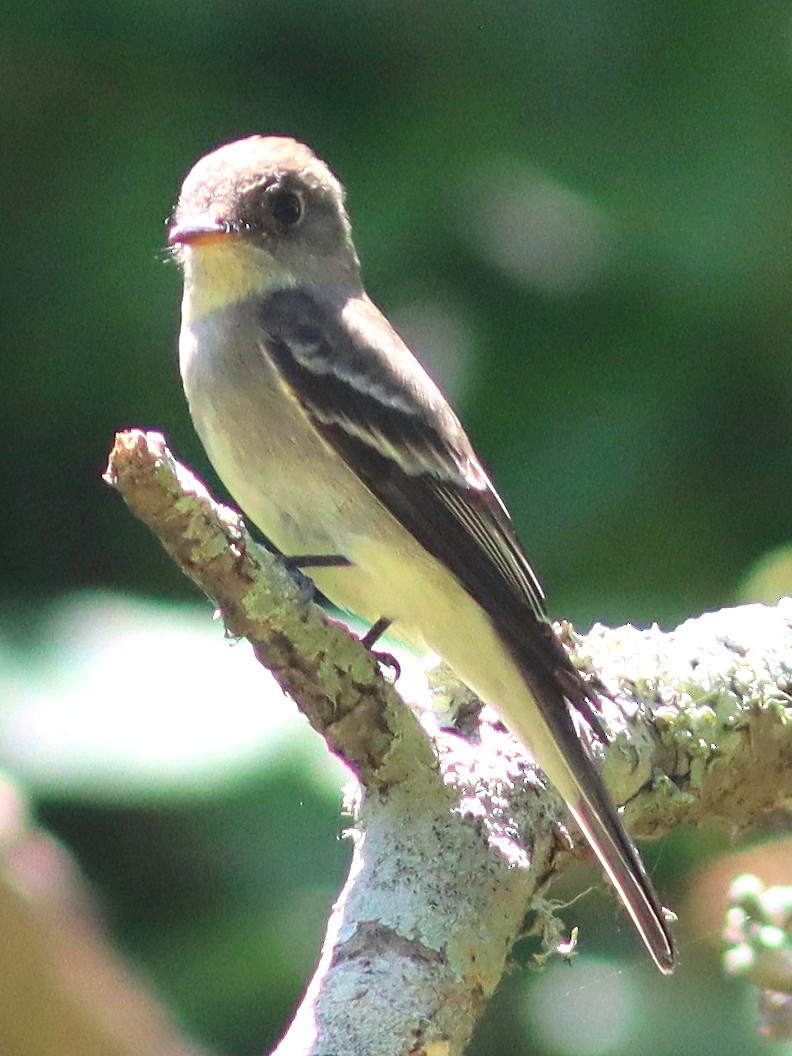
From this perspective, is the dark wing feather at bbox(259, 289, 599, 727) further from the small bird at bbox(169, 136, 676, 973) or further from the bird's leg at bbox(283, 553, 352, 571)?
the bird's leg at bbox(283, 553, 352, 571)

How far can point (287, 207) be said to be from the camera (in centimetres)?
311

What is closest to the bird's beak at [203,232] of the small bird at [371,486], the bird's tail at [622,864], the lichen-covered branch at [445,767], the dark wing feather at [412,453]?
the small bird at [371,486]

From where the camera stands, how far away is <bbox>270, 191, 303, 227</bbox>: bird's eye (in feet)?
10.1

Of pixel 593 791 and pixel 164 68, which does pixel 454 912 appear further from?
pixel 164 68

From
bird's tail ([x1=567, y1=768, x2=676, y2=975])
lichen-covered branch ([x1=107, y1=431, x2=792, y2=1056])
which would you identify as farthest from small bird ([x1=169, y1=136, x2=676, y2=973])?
lichen-covered branch ([x1=107, y1=431, x2=792, y2=1056])

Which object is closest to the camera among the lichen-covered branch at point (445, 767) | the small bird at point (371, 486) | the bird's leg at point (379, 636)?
the lichen-covered branch at point (445, 767)

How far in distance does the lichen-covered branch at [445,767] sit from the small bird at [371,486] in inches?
4.1

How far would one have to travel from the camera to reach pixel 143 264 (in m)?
4.04

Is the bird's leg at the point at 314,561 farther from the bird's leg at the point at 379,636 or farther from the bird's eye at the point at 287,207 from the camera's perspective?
the bird's eye at the point at 287,207

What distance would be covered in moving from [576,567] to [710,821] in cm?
105

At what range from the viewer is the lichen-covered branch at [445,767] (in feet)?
6.63

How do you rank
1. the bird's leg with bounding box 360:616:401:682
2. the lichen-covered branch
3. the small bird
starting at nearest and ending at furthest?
the lichen-covered branch < the small bird < the bird's leg with bounding box 360:616:401:682

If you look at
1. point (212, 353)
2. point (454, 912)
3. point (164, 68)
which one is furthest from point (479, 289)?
point (454, 912)

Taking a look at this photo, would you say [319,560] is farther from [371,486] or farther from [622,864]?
[622,864]
